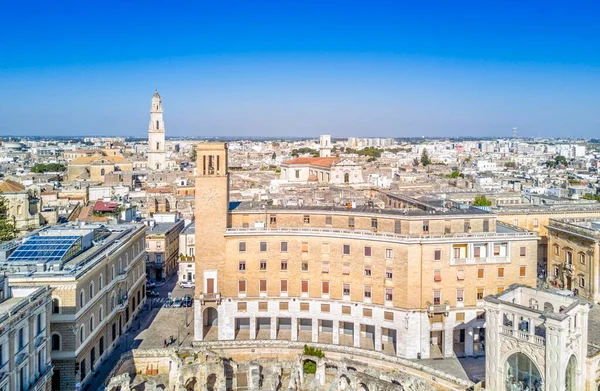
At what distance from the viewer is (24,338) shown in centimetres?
3122

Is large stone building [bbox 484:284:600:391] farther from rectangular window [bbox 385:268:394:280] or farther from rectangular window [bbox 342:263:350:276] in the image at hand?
rectangular window [bbox 342:263:350:276]

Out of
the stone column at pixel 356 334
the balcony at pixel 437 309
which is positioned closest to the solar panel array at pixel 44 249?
the stone column at pixel 356 334

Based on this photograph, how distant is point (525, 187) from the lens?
116812mm

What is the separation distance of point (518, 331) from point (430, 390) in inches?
315

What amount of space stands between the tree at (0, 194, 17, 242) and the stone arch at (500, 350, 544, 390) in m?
A: 56.1

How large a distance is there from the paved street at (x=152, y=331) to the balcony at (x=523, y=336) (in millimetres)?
25928

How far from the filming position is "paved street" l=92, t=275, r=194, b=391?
1650 inches

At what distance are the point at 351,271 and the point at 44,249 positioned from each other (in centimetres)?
2424

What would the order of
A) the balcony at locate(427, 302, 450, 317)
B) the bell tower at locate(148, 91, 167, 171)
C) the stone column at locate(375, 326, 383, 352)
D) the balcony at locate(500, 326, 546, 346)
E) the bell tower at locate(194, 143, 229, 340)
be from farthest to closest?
the bell tower at locate(148, 91, 167, 171), the bell tower at locate(194, 143, 229, 340), the stone column at locate(375, 326, 383, 352), the balcony at locate(427, 302, 450, 317), the balcony at locate(500, 326, 546, 346)

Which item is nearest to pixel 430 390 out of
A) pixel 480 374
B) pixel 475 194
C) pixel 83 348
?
pixel 480 374

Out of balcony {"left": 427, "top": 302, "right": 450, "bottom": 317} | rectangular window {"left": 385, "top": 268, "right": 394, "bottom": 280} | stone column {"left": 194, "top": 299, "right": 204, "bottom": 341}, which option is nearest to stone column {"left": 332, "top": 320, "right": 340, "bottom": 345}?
rectangular window {"left": 385, "top": 268, "right": 394, "bottom": 280}

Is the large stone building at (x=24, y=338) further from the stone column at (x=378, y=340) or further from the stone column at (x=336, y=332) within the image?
the stone column at (x=378, y=340)

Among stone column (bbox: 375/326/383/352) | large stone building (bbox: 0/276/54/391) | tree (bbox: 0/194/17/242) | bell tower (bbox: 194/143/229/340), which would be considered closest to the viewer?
large stone building (bbox: 0/276/54/391)

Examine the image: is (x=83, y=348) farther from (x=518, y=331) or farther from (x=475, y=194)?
(x=475, y=194)
